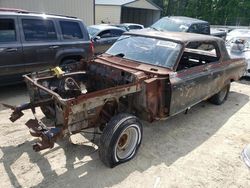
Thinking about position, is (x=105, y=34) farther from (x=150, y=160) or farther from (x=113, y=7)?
(x=113, y=7)

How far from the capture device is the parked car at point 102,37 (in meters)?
9.93

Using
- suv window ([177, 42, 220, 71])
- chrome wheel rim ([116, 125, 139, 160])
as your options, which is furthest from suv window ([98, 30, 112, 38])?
chrome wheel rim ([116, 125, 139, 160])

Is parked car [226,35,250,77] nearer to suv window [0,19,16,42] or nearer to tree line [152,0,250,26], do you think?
suv window [0,19,16,42]

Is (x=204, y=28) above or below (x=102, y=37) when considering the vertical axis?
above

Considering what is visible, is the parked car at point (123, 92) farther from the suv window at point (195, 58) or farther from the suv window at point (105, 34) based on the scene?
the suv window at point (105, 34)

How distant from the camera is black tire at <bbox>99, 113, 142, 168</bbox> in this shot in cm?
347

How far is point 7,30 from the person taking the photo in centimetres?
564

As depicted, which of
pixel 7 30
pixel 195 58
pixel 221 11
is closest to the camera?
pixel 7 30

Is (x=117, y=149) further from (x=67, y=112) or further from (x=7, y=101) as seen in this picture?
(x=7, y=101)

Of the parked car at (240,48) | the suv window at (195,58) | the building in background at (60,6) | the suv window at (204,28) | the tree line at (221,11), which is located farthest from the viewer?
the tree line at (221,11)

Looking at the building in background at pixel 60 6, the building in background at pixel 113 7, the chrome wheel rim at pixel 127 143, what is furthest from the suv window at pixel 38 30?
the building in background at pixel 113 7

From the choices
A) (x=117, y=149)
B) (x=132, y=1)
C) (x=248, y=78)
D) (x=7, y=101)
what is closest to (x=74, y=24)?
(x=7, y=101)

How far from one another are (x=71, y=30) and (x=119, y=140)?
13.3 feet

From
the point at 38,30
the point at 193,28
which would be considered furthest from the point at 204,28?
the point at 38,30
